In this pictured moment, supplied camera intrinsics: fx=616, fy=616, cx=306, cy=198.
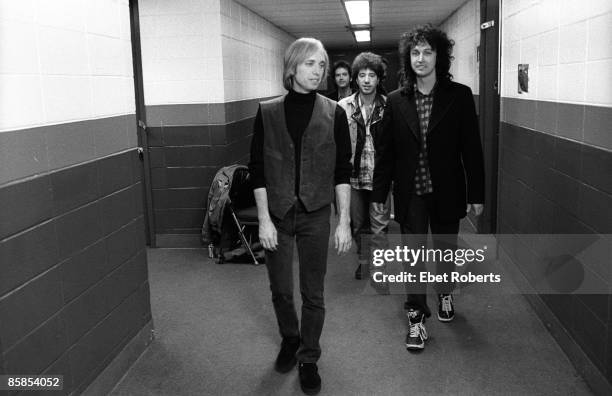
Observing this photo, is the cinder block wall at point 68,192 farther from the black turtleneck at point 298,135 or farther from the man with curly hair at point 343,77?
the man with curly hair at point 343,77

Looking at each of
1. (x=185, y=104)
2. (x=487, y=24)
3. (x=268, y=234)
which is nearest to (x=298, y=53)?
(x=268, y=234)

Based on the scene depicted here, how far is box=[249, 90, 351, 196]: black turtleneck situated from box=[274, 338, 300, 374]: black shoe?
2.72 ft

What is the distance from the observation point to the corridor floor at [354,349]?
2.98m

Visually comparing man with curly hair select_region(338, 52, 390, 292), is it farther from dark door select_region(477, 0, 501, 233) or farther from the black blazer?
dark door select_region(477, 0, 501, 233)

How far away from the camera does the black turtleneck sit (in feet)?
9.40

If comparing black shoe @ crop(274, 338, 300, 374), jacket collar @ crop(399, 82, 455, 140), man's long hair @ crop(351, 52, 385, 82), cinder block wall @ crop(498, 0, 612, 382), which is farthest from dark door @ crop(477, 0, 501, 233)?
black shoe @ crop(274, 338, 300, 374)

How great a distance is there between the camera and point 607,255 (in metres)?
2.75

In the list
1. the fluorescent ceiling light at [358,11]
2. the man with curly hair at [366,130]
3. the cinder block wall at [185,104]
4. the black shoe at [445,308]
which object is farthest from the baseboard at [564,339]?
the fluorescent ceiling light at [358,11]

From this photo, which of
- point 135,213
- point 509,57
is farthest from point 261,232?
point 509,57

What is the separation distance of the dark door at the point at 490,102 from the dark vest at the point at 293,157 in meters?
2.75

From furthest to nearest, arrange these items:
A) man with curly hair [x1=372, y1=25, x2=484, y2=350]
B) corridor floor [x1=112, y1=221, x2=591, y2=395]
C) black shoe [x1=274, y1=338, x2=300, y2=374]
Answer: man with curly hair [x1=372, y1=25, x2=484, y2=350], black shoe [x1=274, y1=338, x2=300, y2=374], corridor floor [x1=112, y1=221, x2=591, y2=395]

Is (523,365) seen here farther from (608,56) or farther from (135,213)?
(135,213)

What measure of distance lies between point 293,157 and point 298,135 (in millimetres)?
105

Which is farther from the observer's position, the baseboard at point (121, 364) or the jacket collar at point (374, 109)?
the jacket collar at point (374, 109)
